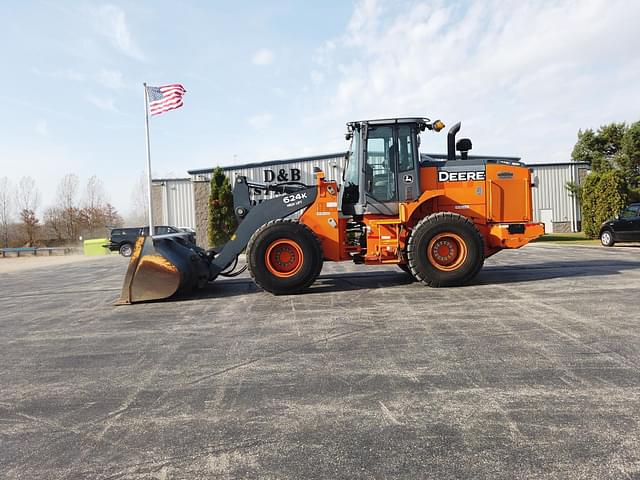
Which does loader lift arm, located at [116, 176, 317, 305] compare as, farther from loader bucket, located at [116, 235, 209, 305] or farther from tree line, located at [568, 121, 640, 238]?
tree line, located at [568, 121, 640, 238]

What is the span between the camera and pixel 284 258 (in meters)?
8.27

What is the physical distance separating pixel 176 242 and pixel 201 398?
5.45 meters

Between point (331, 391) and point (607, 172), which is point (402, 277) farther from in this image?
point (607, 172)

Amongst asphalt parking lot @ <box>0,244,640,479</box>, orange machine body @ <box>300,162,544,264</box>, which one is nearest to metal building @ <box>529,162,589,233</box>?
orange machine body @ <box>300,162,544,264</box>

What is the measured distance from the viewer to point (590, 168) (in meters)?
32.4

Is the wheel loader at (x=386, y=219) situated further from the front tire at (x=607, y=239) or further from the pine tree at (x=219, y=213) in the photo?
the pine tree at (x=219, y=213)

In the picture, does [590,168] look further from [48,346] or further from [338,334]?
[48,346]

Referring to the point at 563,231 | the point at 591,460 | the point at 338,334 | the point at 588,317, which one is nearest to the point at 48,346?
the point at 338,334

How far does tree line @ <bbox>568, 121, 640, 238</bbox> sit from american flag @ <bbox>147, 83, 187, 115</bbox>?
71.4 ft

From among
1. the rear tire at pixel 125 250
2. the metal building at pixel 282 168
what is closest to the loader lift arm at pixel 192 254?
the metal building at pixel 282 168

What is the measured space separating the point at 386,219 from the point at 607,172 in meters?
21.7

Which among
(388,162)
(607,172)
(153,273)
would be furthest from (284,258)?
(607,172)

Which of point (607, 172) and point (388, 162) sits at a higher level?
point (607, 172)

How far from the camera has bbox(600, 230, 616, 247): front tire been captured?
63.5 feet
